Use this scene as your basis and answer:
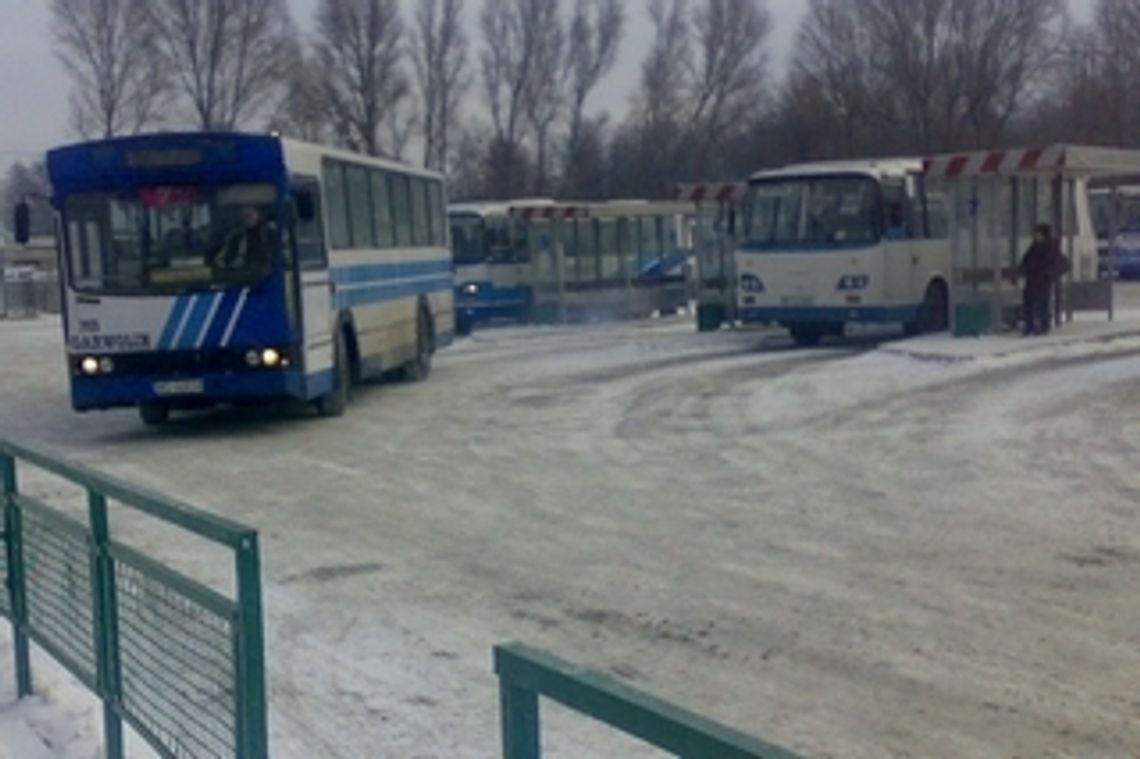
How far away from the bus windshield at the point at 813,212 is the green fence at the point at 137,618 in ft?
64.9

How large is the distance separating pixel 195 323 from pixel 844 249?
485 inches

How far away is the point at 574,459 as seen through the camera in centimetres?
1510

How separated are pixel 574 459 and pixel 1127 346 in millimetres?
11911

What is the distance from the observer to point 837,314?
1036 inches

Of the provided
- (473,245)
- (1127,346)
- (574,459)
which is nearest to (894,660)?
(574,459)

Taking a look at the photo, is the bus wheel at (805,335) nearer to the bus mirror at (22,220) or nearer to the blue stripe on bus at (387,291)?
the blue stripe on bus at (387,291)

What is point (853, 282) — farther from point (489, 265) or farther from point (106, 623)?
point (106, 623)

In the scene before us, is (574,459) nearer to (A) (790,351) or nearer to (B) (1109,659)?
(B) (1109,659)

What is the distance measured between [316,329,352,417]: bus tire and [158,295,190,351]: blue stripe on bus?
223 centimetres

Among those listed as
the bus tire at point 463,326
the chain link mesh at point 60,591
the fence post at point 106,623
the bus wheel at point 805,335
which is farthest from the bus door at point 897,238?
the fence post at point 106,623

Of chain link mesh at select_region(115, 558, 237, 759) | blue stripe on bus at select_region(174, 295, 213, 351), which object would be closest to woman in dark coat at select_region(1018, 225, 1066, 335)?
blue stripe on bus at select_region(174, 295, 213, 351)

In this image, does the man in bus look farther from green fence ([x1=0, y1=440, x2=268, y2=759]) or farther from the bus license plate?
green fence ([x1=0, y1=440, x2=268, y2=759])

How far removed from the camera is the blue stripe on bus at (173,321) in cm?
1681

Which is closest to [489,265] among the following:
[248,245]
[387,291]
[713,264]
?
[713,264]
